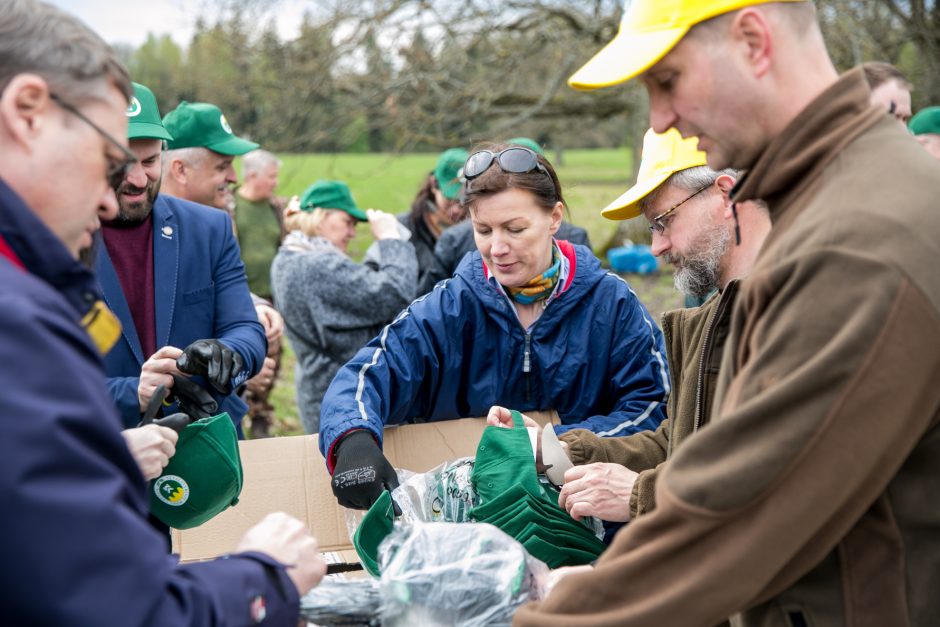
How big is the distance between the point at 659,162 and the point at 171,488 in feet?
5.40

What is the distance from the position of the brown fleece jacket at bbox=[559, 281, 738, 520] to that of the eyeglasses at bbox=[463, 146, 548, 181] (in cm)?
89

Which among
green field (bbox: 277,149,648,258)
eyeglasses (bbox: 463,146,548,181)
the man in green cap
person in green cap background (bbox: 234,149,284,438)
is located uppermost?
eyeglasses (bbox: 463,146,548,181)

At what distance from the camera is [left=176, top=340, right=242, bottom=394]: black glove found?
2881 millimetres

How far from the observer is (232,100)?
37.3ft

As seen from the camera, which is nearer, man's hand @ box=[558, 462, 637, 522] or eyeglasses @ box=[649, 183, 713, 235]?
man's hand @ box=[558, 462, 637, 522]

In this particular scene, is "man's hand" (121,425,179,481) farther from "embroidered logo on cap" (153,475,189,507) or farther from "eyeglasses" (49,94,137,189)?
"eyeglasses" (49,94,137,189)

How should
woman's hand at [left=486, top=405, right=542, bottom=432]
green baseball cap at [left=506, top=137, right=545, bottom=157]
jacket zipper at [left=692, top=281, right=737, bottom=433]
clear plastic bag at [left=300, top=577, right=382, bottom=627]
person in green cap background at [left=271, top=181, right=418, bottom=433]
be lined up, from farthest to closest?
person in green cap background at [left=271, top=181, right=418, bottom=433], green baseball cap at [left=506, top=137, right=545, bottom=157], woman's hand at [left=486, top=405, right=542, bottom=432], jacket zipper at [left=692, top=281, right=737, bottom=433], clear plastic bag at [left=300, top=577, right=382, bottom=627]

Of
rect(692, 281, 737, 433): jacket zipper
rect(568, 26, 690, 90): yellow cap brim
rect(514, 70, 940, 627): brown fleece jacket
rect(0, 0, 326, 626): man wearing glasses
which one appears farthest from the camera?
rect(692, 281, 737, 433): jacket zipper

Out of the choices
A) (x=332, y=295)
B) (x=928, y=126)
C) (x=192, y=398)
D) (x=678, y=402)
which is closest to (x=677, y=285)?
(x=678, y=402)

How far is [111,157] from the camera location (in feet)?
4.92

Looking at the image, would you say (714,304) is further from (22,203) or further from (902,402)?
(22,203)

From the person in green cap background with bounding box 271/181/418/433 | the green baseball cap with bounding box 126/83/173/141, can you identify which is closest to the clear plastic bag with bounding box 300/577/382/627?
the green baseball cap with bounding box 126/83/173/141

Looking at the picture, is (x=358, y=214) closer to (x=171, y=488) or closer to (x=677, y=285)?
(x=677, y=285)

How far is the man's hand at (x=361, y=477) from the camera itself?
97.0 inches
